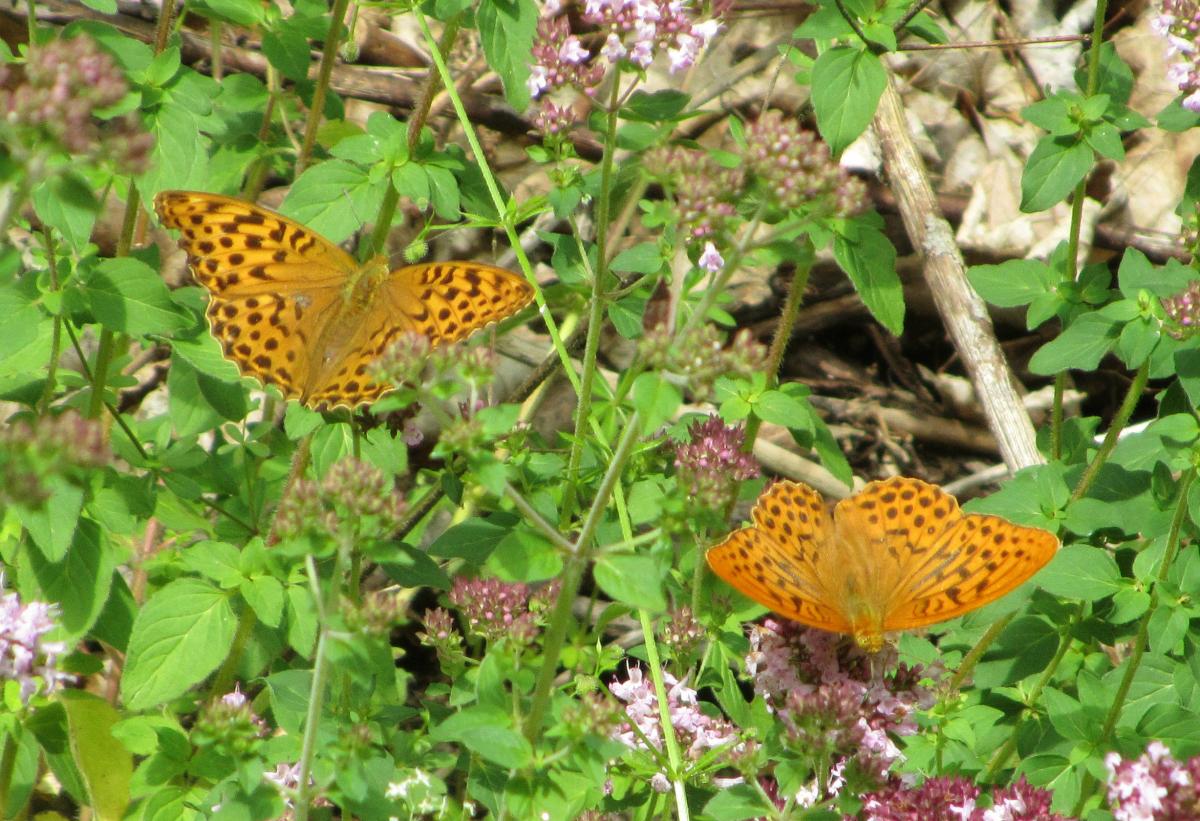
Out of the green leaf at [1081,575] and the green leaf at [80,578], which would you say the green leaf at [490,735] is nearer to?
the green leaf at [80,578]

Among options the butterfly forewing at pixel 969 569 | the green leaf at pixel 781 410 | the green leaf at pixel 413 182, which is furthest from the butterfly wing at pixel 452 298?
the butterfly forewing at pixel 969 569

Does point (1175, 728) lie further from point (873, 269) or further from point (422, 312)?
point (422, 312)

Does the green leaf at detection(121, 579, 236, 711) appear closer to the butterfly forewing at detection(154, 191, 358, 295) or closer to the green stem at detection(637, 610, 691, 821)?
the butterfly forewing at detection(154, 191, 358, 295)

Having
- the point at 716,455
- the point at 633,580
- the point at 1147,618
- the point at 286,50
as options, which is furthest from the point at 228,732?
the point at 1147,618

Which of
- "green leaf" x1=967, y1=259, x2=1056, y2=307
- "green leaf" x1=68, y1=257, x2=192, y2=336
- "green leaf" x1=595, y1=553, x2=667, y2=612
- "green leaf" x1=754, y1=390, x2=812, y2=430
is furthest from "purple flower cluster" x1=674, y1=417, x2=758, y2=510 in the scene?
"green leaf" x1=68, y1=257, x2=192, y2=336

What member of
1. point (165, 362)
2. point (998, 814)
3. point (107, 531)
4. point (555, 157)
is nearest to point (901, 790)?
point (998, 814)
